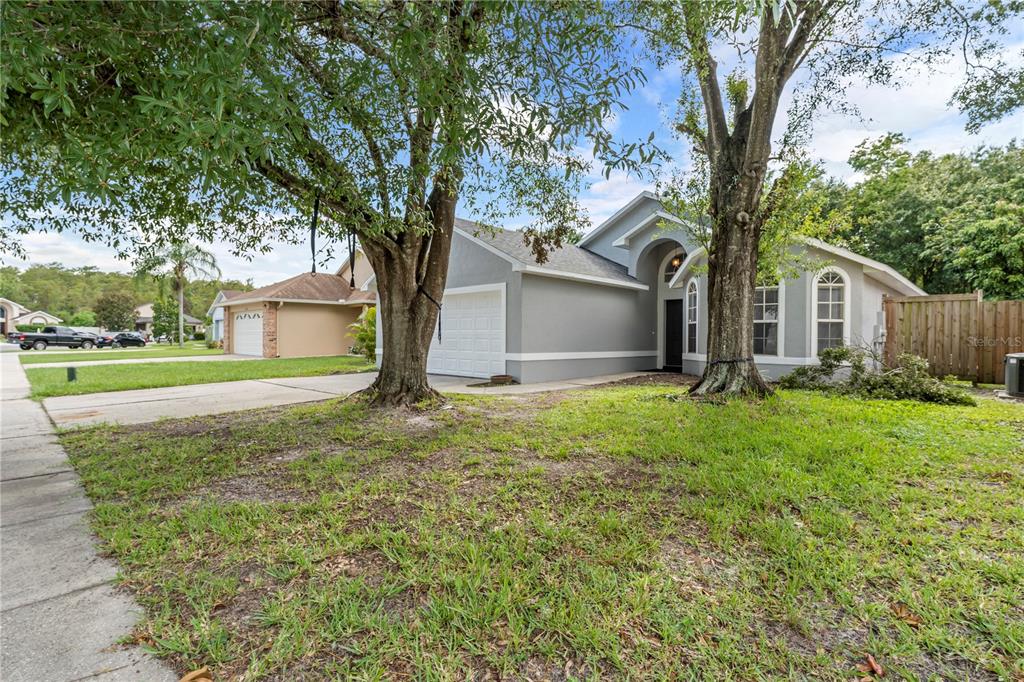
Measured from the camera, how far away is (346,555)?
262 centimetres

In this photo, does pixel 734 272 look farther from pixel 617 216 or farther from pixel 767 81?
pixel 617 216

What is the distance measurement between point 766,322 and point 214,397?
1223 cm

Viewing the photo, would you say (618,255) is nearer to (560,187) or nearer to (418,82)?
(560,187)

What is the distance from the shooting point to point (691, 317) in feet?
41.0

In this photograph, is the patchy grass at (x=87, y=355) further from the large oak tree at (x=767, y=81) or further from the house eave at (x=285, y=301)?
the large oak tree at (x=767, y=81)

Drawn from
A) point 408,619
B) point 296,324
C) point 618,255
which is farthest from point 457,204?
point 296,324

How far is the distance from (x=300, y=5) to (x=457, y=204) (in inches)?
143

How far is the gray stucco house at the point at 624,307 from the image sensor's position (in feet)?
34.0

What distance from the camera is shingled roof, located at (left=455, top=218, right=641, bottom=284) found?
1137 cm

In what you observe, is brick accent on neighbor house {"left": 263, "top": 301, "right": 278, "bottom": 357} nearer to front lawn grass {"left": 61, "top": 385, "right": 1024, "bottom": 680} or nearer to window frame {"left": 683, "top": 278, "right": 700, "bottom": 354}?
front lawn grass {"left": 61, "top": 385, "right": 1024, "bottom": 680}

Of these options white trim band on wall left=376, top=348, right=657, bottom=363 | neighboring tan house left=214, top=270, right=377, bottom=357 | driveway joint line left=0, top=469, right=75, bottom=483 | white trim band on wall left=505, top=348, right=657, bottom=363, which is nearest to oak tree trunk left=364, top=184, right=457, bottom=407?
white trim band on wall left=376, top=348, right=657, bottom=363

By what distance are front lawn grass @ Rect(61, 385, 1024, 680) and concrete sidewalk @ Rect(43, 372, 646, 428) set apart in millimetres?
2451

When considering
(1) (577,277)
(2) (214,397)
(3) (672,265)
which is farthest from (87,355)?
(3) (672,265)
